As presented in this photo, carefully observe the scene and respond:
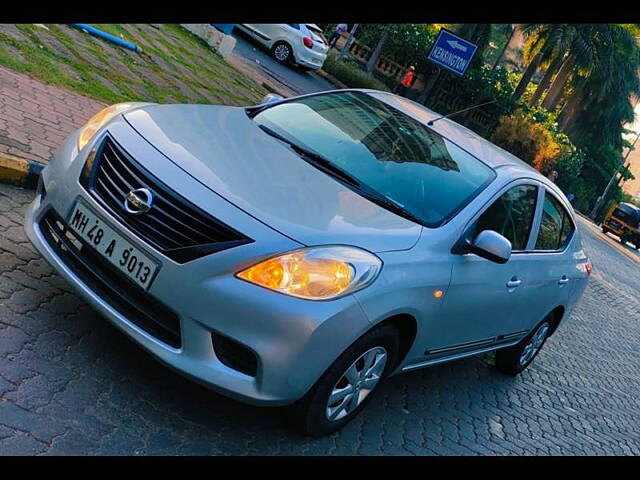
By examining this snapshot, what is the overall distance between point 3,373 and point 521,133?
94.8 feet

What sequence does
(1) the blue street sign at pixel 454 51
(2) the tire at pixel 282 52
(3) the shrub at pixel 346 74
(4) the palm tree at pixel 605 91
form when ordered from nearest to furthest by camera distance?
(1) the blue street sign at pixel 454 51, (2) the tire at pixel 282 52, (3) the shrub at pixel 346 74, (4) the palm tree at pixel 605 91

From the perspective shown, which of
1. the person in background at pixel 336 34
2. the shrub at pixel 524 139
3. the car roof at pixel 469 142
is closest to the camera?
the car roof at pixel 469 142

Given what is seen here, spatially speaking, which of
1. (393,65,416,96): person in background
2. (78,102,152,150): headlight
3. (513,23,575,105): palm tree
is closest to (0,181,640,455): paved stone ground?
(78,102,152,150): headlight

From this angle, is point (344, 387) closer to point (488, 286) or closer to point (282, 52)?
point (488, 286)

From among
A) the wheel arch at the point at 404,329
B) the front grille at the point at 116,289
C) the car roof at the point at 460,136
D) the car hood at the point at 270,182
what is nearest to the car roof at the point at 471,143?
the car roof at the point at 460,136

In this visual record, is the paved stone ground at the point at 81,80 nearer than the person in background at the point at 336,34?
Yes

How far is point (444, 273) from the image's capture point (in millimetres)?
3801

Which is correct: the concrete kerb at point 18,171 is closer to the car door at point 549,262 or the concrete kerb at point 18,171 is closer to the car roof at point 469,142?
the car roof at point 469,142

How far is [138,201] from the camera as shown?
3232 millimetres

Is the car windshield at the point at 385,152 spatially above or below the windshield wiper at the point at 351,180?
above

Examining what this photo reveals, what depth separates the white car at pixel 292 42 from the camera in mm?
20172

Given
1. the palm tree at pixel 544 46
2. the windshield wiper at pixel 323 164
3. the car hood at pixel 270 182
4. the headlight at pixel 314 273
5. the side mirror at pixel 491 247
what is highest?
the palm tree at pixel 544 46
